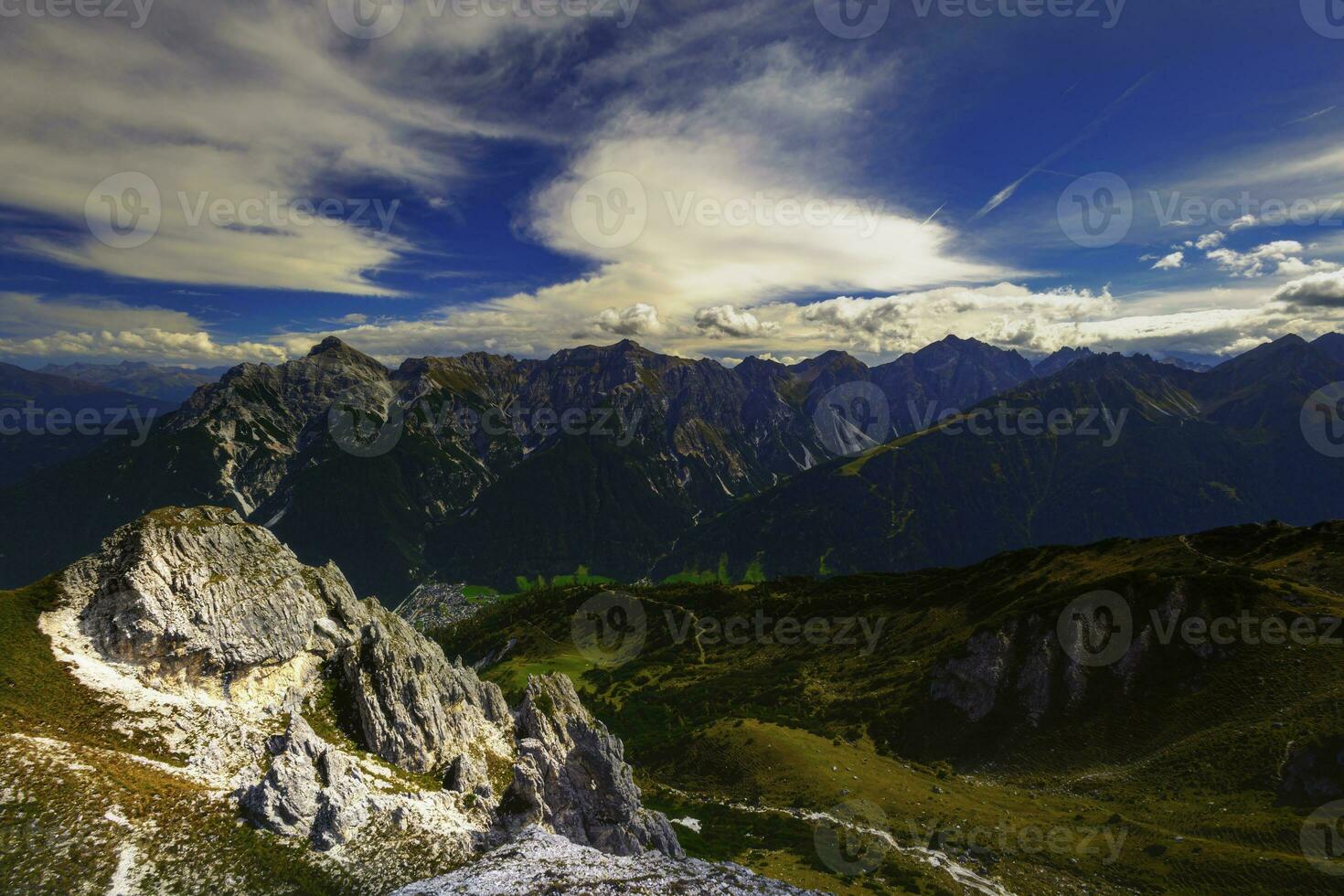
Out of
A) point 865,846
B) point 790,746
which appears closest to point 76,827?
point 865,846

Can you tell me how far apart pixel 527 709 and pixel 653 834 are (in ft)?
66.3

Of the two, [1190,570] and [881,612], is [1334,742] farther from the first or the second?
[881,612]

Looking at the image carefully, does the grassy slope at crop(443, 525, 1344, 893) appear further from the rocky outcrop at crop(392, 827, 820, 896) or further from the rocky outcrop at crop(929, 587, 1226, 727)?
the rocky outcrop at crop(392, 827, 820, 896)

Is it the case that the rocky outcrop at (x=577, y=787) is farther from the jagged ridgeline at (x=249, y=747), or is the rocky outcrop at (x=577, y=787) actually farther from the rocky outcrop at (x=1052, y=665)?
the rocky outcrop at (x=1052, y=665)

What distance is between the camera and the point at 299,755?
142ft

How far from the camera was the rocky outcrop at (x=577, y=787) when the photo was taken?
180 ft
